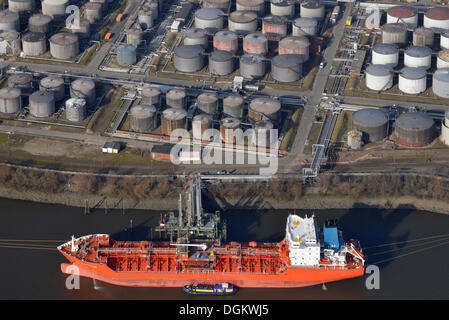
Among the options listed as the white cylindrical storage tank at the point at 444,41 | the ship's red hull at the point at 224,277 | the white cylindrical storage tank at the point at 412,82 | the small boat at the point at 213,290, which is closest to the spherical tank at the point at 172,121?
the ship's red hull at the point at 224,277

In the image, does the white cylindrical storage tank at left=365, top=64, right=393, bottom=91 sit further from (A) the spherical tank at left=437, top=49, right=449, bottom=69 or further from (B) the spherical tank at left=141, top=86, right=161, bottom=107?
(B) the spherical tank at left=141, top=86, right=161, bottom=107

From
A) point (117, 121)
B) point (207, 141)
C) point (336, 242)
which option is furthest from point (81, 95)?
point (336, 242)

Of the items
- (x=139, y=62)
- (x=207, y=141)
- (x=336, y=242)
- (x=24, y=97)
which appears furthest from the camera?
(x=139, y=62)

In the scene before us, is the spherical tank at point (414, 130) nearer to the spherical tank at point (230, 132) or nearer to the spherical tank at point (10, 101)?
the spherical tank at point (230, 132)

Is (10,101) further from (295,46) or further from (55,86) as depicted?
(295,46)

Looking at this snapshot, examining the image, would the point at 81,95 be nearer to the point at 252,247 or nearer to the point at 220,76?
the point at 220,76

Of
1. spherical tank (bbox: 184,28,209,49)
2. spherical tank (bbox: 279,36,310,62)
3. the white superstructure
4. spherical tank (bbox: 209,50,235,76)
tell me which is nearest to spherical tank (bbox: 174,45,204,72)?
spherical tank (bbox: 209,50,235,76)
